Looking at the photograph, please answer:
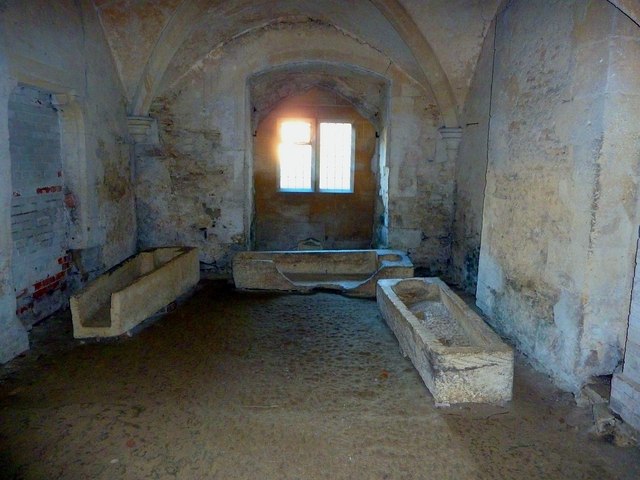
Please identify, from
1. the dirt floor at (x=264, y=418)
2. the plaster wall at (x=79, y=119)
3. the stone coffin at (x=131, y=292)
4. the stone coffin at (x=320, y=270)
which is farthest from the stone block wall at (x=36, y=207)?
the stone coffin at (x=320, y=270)

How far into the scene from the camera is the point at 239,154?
652cm

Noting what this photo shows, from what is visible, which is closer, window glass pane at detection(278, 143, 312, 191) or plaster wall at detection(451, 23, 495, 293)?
plaster wall at detection(451, 23, 495, 293)

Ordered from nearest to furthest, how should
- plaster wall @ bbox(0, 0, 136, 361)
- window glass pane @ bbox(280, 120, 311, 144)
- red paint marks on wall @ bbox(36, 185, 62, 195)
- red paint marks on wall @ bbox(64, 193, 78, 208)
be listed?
plaster wall @ bbox(0, 0, 136, 361), red paint marks on wall @ bbox(36, 185, 62, 195), red paint marks on wall @ bbox(64, 193, 78, 208), window glass pane @ bbox(280, 120, 311, 144)

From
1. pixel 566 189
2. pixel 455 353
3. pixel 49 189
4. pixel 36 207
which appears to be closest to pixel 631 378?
pixel 455 353

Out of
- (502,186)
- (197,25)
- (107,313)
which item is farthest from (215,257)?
(502,186)

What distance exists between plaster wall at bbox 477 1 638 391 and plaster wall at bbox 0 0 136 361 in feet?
13.9

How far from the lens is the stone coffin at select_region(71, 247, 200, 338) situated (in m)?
4.05

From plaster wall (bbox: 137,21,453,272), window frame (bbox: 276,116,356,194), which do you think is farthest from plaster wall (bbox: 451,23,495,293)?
window frame (bbox: 276,116,356,194)

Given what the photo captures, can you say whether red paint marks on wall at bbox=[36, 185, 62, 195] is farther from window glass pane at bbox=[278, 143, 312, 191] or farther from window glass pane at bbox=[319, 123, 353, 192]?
window glass pane at bbox=[319, 123, 353, 192]

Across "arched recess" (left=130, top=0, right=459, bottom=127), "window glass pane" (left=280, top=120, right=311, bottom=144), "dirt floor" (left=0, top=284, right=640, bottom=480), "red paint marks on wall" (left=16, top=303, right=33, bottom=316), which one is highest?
"arched recess" (left=130, top=0, right=459, bottom=127)

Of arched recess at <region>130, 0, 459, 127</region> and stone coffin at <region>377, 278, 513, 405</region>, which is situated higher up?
arched recess at <region>130, 0, 459, 127</region>

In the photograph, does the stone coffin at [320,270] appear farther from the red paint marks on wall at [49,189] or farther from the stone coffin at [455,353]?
the red paint marks on wall at [49,189]

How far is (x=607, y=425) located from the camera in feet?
9.14

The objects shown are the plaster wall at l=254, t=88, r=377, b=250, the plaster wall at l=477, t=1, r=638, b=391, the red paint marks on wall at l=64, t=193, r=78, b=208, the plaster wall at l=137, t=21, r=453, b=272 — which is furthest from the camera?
the plaster wall at l=254, t=88, r=377, b=250
